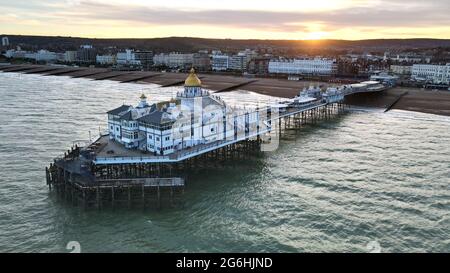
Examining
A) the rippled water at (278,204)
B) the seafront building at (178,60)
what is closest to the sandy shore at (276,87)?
the rippled water at (278,204)

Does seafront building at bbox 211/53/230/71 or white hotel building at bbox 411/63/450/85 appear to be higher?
seafront building at bbox 211/53/230/71

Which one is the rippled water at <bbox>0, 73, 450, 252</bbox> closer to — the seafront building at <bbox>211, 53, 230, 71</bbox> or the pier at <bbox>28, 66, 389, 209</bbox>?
the pier at <bbox>28, 66, 389, 209</bbox>

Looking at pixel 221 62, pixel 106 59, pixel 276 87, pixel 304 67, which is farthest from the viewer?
pixel 106 59

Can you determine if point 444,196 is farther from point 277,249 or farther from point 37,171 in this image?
point 37,171

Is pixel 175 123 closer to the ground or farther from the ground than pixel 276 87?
closer to the ground

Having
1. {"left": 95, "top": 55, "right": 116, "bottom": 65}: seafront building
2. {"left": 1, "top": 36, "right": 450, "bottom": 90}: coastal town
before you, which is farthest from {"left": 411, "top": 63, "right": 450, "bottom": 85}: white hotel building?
{"left": 95, "top": 55, "right": 116, "bottom": 65}: seafront building

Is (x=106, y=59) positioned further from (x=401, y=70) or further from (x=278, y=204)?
(x=278, y=204)

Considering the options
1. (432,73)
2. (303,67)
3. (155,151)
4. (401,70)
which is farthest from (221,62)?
(155,151)
